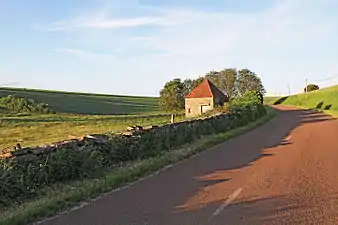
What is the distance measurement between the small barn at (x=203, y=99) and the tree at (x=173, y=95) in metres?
20.9

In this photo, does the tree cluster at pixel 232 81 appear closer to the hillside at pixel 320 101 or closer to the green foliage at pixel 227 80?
the green foliage at pixel 227 80

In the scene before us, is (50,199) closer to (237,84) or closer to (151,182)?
(151,182)

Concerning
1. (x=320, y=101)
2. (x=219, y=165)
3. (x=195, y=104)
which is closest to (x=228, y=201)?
(x=219, y=165)

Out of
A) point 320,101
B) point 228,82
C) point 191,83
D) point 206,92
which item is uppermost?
point 228,82

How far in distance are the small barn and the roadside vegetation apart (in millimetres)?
47986

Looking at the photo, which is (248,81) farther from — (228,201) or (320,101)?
(228,201)

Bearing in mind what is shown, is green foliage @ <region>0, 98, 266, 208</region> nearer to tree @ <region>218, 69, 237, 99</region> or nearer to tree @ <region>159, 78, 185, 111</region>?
tree @ <region>159, 78, 185, 111</region>

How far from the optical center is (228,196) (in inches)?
353

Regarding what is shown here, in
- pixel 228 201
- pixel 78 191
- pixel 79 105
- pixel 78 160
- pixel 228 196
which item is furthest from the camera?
pixel 79 105

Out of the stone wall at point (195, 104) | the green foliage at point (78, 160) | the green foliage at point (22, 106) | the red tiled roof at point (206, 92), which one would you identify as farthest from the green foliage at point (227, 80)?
the green foliage at point (78, 160)

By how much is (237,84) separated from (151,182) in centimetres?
9970

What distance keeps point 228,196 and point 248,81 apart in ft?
339

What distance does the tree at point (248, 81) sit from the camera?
108 metres

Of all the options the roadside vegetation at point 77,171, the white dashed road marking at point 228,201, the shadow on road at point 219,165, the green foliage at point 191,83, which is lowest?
the shadow on road at point 219,165
